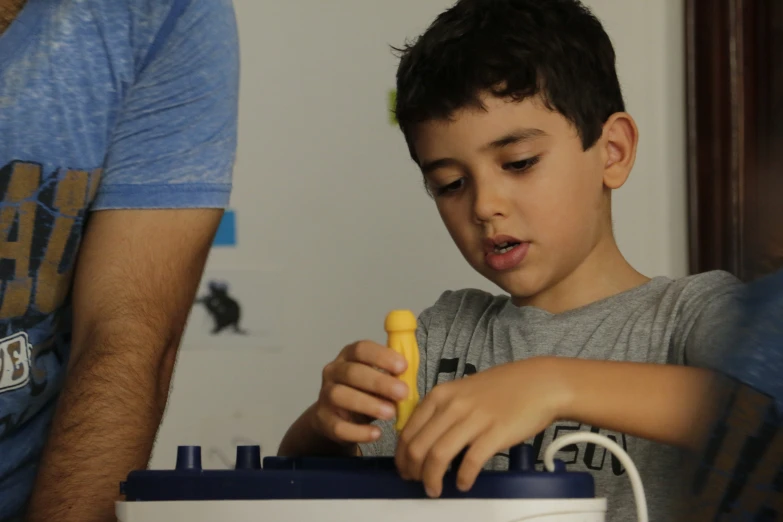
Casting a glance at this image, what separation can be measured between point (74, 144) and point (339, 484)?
574 millimetres

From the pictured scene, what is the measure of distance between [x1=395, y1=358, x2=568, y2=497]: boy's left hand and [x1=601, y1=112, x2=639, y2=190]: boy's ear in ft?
1.51

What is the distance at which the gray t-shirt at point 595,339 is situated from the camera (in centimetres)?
87

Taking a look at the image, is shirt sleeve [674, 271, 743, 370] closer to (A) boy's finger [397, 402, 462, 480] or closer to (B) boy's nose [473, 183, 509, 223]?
(B) boy's nose [473, 183, 509, 223]

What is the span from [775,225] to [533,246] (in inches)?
27.5

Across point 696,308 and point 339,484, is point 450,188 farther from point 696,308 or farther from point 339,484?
point 339,484

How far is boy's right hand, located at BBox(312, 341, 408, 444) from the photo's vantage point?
62 centimetres

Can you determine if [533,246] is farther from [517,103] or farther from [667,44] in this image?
[667,44]

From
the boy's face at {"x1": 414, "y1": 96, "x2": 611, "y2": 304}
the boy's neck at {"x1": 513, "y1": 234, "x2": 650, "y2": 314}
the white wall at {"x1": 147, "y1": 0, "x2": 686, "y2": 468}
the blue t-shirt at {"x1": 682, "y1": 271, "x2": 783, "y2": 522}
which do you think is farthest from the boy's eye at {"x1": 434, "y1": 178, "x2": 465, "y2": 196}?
the white wall at {"x1": 147, "y1": 0, "x2": 686, "y2": 468}

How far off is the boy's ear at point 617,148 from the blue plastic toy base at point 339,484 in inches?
22.1

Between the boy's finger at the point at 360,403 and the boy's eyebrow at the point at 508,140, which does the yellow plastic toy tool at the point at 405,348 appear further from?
the boy's eyebrow at the point at 508,140

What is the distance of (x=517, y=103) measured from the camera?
0.98 meters

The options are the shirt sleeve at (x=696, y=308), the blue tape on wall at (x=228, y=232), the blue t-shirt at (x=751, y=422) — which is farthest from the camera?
the blue tape on wall at (x=228, y=232)

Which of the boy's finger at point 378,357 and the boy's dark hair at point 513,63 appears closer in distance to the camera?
the boy's finger at point 378,357

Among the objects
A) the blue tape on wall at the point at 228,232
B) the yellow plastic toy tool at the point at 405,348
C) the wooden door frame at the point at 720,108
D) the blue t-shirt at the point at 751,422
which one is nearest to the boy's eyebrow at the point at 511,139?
the yellow plastic toy tool at the point at 405,348
